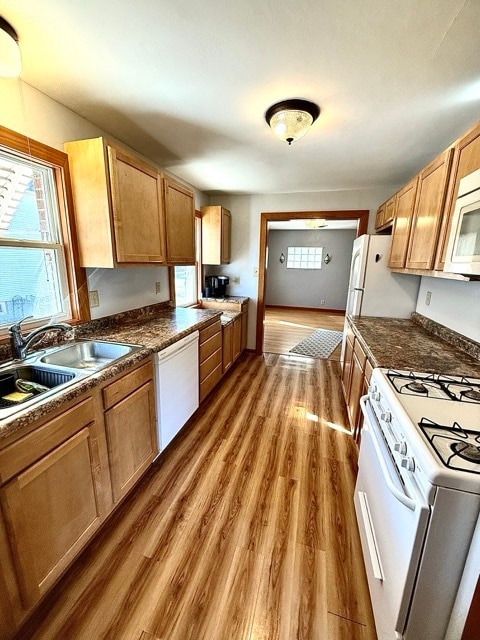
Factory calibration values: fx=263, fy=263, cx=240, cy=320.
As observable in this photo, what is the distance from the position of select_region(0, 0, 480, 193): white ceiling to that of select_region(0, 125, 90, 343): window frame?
0.34 meters

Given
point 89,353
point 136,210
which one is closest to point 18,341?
point 89,353

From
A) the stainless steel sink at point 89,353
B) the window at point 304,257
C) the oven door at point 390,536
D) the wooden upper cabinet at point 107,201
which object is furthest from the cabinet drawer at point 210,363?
the window at point 304,257

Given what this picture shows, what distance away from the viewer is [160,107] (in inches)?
66.3

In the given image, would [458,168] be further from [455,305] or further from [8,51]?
[8,51]

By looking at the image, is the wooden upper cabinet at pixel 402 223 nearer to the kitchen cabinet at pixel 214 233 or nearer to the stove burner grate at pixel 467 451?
the stove burner grate at pixel 467 451

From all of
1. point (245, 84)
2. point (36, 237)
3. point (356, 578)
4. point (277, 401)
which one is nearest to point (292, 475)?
point (356, 578)

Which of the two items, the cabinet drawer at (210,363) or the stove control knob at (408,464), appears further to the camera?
the cabinet drawer at (210,363)

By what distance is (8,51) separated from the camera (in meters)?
1.16

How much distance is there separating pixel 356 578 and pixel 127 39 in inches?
107

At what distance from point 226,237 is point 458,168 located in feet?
9.34

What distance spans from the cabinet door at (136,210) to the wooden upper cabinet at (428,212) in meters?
1.98

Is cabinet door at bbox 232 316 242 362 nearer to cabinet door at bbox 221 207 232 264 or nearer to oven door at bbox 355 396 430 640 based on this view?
cabinet door at bbox 221 207 232 264

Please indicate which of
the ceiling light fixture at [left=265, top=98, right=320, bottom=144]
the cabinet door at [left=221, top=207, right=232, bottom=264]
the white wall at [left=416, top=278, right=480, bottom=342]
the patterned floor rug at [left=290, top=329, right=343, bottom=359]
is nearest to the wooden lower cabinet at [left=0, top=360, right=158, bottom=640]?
the ceiling light fixture at [left=265, top=98, right=320, bottom=144]

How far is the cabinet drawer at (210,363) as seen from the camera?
8.34 feet
